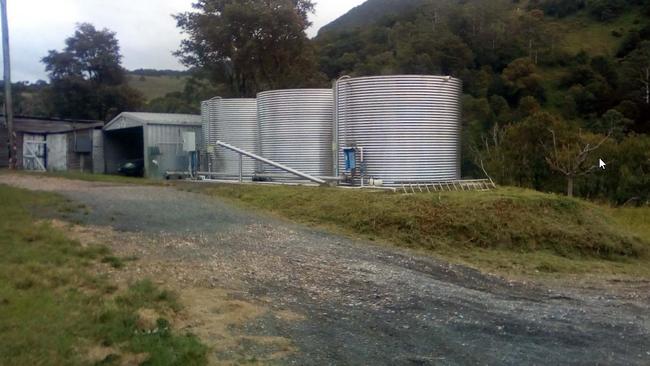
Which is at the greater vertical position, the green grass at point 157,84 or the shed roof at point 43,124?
the green grass at point 157,84

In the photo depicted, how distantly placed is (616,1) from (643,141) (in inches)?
1885

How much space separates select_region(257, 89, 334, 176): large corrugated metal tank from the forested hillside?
6.93 metres

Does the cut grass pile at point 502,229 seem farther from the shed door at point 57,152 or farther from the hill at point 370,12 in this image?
the hill at point 370,12

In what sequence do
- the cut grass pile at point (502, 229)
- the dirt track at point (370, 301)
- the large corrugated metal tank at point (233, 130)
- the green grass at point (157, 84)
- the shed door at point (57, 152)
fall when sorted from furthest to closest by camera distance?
the green grass at point (157, 84)
the shed door at point (57, 152)
the large corrugated metal tank at point (233, 130)
the cut grass pile at point (502, 229)
the dirt track at point (370, 301)

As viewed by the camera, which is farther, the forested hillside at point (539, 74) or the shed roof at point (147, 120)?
the shed roof at point (147, 120)

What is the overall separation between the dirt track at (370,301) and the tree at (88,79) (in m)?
39.0

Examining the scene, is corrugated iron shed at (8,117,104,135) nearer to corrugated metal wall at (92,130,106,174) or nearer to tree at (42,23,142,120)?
corrugated metal wall at (92,130,106,174)

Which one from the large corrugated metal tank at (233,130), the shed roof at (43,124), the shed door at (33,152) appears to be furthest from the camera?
the shed roof at (43,124)

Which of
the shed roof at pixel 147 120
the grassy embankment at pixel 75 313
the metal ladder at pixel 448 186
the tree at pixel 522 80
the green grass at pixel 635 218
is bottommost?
the green grass at pixel 635 218

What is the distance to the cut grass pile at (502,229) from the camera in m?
13.4

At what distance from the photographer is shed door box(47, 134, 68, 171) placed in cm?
3528

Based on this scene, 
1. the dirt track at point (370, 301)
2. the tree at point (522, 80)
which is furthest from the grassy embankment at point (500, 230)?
the tree at point (522, 80)

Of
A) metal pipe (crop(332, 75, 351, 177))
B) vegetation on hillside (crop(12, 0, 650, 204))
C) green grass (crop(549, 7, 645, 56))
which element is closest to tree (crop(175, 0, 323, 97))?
vegetation on hillside (crop(12, 0, 650, 204))

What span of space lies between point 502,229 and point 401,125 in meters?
6.76
